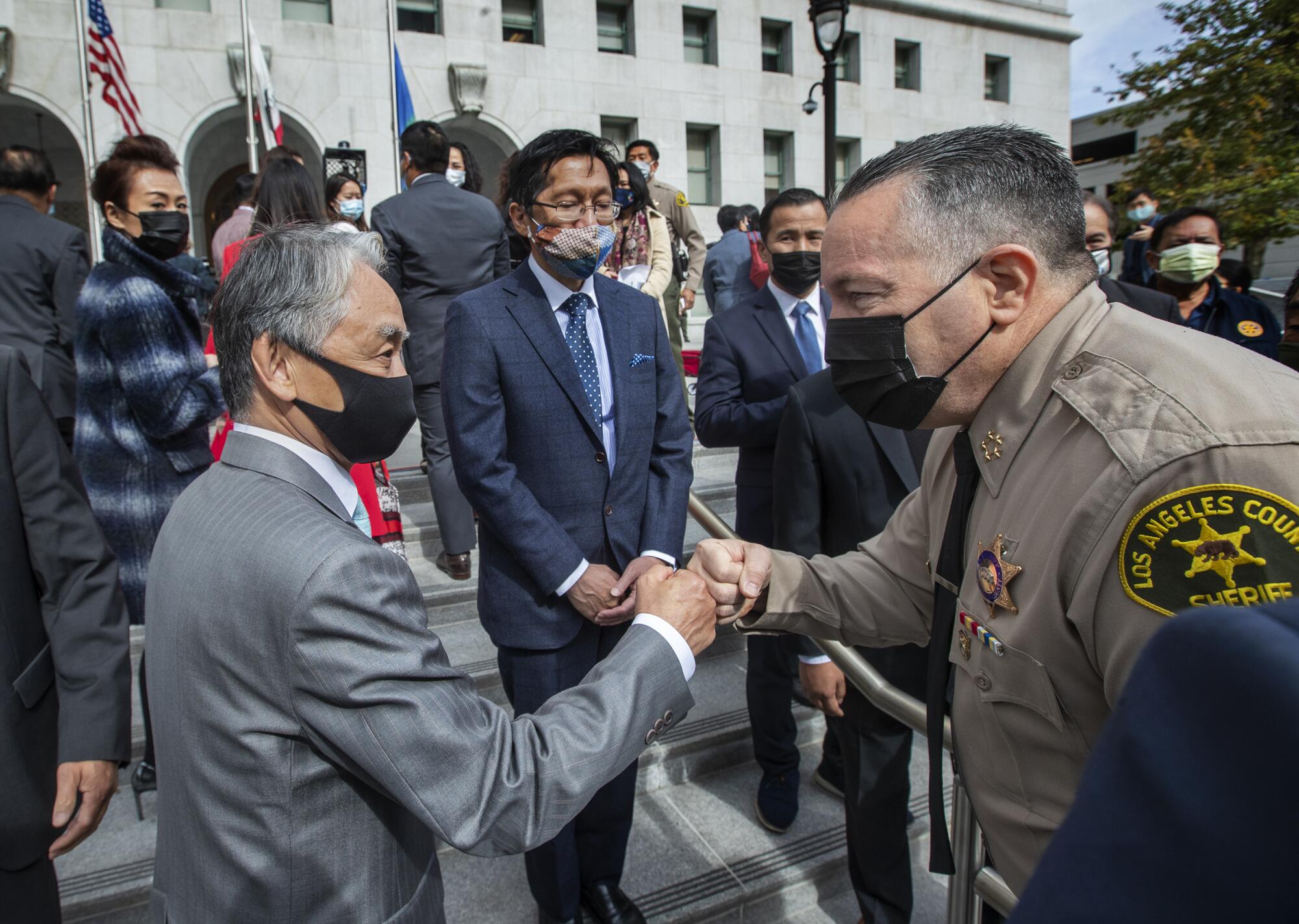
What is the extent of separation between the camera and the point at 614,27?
1950 centimetres

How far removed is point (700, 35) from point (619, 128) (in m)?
3.66

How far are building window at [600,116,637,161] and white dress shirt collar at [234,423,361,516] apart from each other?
19.1 meters

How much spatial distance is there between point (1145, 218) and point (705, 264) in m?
3.67

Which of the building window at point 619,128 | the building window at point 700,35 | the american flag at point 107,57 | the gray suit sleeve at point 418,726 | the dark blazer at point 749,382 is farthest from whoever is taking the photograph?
the building window at point 700,35

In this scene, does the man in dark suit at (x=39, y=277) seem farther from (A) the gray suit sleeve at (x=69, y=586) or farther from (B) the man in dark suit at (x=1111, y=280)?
(B) the man in dark suit at (x=1111, y=280)

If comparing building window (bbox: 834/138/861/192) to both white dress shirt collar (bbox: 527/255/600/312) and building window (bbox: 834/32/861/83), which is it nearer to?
building window (bbox: 834/32/861/83)

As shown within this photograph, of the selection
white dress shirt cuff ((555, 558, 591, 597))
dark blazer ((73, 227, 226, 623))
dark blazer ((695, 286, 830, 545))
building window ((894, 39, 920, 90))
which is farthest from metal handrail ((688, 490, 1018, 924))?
building window ((894, 39, 920, 90))

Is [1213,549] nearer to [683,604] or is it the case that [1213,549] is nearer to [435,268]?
[683,604]

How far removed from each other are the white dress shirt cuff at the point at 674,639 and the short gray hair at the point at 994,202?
0.86 meters

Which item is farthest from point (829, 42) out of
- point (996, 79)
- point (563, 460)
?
point (996, 79)

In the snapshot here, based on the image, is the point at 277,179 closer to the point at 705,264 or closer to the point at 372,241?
the point at 372,241

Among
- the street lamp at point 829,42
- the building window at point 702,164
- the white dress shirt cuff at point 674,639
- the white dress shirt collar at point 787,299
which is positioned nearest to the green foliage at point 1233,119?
the street lamp at point 829,42

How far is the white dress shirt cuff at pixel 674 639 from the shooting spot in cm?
164

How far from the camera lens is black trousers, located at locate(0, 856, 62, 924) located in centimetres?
173
